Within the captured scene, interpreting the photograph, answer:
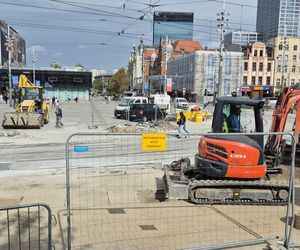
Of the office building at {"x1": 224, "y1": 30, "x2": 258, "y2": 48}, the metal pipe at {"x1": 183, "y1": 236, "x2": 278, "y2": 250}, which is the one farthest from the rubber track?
the office building at {"x1": 224, "y1": 30, "x2": 258, "y2": 48}

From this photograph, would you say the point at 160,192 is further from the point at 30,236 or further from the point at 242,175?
the point at 30,236

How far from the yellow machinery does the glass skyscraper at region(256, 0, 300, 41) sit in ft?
119

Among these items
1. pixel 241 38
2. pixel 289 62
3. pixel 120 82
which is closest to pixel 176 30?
pixel 120 82

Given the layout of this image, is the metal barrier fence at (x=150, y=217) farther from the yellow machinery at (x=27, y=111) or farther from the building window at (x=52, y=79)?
the building window at (x=52, y=79)

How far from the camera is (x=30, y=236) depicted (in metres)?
6.76

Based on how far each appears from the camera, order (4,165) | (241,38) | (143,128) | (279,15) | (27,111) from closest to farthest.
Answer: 1. (4,165)
2. (143,128)
3. (27,111)
4. (279,15)
5. (241,38)

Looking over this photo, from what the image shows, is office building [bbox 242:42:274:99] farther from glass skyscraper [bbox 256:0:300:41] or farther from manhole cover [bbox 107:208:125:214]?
manhole cover [bbox 107:208:125:214]

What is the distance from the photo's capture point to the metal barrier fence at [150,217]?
657cm

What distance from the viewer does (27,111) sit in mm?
27547

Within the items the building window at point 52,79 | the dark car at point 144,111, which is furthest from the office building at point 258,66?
the dark car at point 144,111

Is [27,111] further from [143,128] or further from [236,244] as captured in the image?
[236,244]

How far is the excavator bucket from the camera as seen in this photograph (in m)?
25.5

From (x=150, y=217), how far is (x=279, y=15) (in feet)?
193

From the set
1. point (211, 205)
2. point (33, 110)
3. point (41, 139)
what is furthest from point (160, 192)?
point (33, 110)
